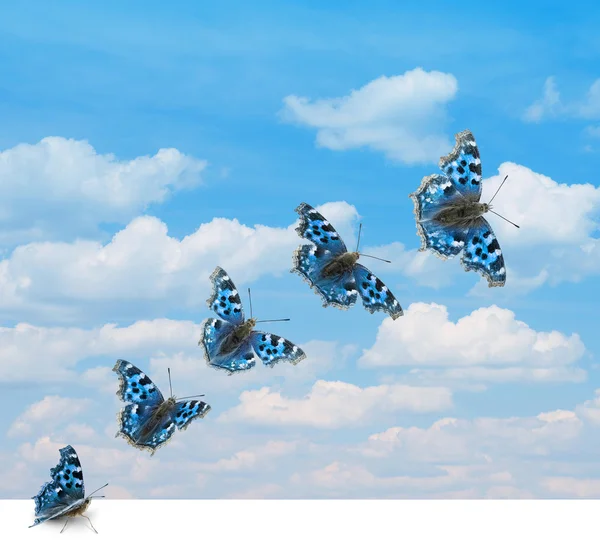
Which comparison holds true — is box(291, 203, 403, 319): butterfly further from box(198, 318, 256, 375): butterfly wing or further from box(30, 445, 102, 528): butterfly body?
box(30, 445, 102, 528): butterfly body

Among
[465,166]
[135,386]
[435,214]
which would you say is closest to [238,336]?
[135,386]

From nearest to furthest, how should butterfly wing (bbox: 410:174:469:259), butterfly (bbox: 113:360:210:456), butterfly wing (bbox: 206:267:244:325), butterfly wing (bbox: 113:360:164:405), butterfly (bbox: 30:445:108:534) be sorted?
butterfly (bbox: 30:445:108:534), butterfly (bbox: 113:360:210:456), butterfly wing (bbox: 113:360:164:405), butterfly wing (bbox: 410:174:469:259), butterfly wing (bbox: 206:267:244:325)

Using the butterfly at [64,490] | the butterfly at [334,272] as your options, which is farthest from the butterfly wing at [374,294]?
the butterfly at [64,490]
